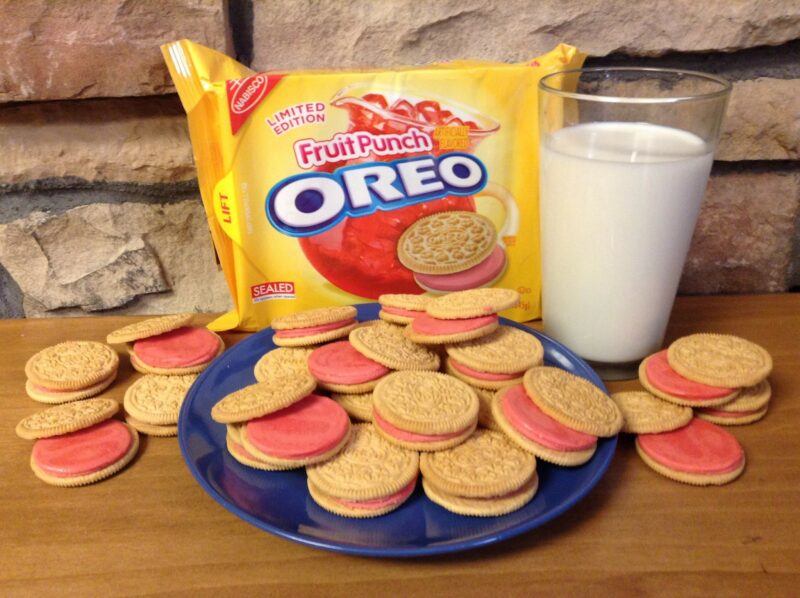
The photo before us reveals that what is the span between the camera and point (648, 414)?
0.64 meters

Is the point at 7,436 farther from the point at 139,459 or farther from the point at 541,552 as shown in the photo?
the point at 541,552

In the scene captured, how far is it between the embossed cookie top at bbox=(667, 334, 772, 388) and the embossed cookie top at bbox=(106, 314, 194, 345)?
52 cm

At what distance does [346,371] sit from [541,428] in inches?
7.5

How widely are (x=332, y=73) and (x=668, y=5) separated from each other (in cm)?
40

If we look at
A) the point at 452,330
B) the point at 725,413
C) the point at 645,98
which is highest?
the point at 645,98

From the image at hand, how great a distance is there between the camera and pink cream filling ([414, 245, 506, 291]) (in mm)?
856

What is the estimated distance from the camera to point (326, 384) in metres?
0.65

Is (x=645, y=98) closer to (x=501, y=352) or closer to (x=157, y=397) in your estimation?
(x=501, y=352)

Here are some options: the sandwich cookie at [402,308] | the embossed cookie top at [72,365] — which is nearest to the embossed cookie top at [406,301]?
the sandwich cookie at [402,308]

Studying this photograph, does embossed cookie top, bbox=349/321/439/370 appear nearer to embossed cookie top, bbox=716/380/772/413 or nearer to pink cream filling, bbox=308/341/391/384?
pink cream filling, bbox=308/341/391/384

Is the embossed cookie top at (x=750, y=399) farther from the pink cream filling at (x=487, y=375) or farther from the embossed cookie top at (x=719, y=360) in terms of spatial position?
the pink cream filling at (x=487, y=375)

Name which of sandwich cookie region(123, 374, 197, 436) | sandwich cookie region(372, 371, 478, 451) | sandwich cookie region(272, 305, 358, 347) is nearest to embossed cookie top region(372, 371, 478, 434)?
sandwich cookie region(372, 371, 478, 451)

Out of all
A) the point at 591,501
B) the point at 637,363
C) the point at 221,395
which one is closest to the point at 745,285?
the point at 637,363

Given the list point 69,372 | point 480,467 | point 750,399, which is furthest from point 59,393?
point 750,399
